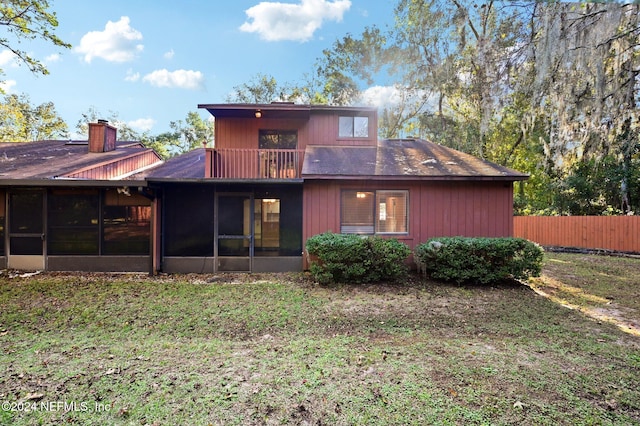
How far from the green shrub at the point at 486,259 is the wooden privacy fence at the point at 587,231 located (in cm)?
810

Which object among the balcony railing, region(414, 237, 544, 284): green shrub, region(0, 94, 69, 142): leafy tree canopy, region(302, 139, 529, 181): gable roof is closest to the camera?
region(414, 237, 544, 284): green shrub

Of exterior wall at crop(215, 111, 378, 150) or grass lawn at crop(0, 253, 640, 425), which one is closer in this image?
grass lawn at crop(0, 253, 640, 425)

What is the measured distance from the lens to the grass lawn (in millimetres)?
2348

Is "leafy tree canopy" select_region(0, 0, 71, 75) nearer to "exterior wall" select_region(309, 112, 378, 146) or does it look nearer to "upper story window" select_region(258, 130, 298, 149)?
"upper story window" select_region(258, 130, 298, 149)

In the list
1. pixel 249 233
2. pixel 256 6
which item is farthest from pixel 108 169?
pixel 256 6

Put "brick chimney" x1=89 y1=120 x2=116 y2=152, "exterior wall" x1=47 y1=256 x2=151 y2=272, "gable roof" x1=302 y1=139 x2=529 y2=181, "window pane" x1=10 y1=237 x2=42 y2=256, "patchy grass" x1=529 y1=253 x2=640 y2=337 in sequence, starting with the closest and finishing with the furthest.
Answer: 1. "patchy grass" x1=529 y1=253 x2=640 y2=337
2. "gable roof" x1=302 y1=139 x2=529 y2=181
3. "exterior wall" x1=47 y1=256 x2=151 y2=272
4. "window pane" x1=10 y1=237 x2=42 y2=256
5. "brick chimney" x1=89 y1=120 x2=116 y2=152

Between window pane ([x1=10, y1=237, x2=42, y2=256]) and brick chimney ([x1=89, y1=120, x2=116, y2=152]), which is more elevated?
brick chimney ([x1=89, y1=120, x2=116, y2=152])

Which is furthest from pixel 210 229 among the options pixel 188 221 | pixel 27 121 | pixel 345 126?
pixel 27 121

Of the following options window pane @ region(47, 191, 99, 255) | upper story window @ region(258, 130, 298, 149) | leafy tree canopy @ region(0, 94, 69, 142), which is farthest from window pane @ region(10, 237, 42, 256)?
leafy tree canopy @ region(0, 94, 69, 142)

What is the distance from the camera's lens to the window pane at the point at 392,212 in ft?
25.9

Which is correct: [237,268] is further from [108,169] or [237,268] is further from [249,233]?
[108,169]

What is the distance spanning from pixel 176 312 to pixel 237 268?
3.01m

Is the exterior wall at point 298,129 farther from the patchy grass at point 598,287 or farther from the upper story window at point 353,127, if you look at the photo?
the patchy grass at point 598,287

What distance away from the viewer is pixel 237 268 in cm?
780
